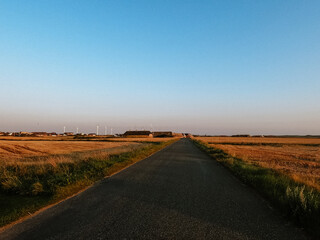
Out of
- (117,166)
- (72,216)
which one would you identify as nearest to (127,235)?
(72,216)

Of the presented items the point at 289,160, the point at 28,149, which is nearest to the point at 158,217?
the point at 289,160

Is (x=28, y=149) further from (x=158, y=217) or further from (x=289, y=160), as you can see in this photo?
(x=289, y=160)

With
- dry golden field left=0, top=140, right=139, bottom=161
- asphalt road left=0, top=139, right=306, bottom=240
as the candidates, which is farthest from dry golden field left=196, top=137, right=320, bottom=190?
dry golden field left=0, top=140, right=139, bottom=161

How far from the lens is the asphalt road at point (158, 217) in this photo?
400 centimetres

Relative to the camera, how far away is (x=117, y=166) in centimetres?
1250

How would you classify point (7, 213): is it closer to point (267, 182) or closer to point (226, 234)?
point (226, 234)

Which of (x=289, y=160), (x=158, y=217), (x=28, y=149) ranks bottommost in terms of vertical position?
(x=289, y=160)

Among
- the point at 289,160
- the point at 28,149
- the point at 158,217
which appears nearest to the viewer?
the point at 158,217

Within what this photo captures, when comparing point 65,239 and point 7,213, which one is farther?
point 7,213

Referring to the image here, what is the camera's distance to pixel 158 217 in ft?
15.6

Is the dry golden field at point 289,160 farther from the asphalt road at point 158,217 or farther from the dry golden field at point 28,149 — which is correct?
the dry golden field at point 28,149

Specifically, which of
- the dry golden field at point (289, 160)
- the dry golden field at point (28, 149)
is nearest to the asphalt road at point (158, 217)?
the dry golden field at point (289, 160)

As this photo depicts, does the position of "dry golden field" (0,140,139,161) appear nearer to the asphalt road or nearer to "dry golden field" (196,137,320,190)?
the asphalt road

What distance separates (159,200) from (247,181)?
4.80m
